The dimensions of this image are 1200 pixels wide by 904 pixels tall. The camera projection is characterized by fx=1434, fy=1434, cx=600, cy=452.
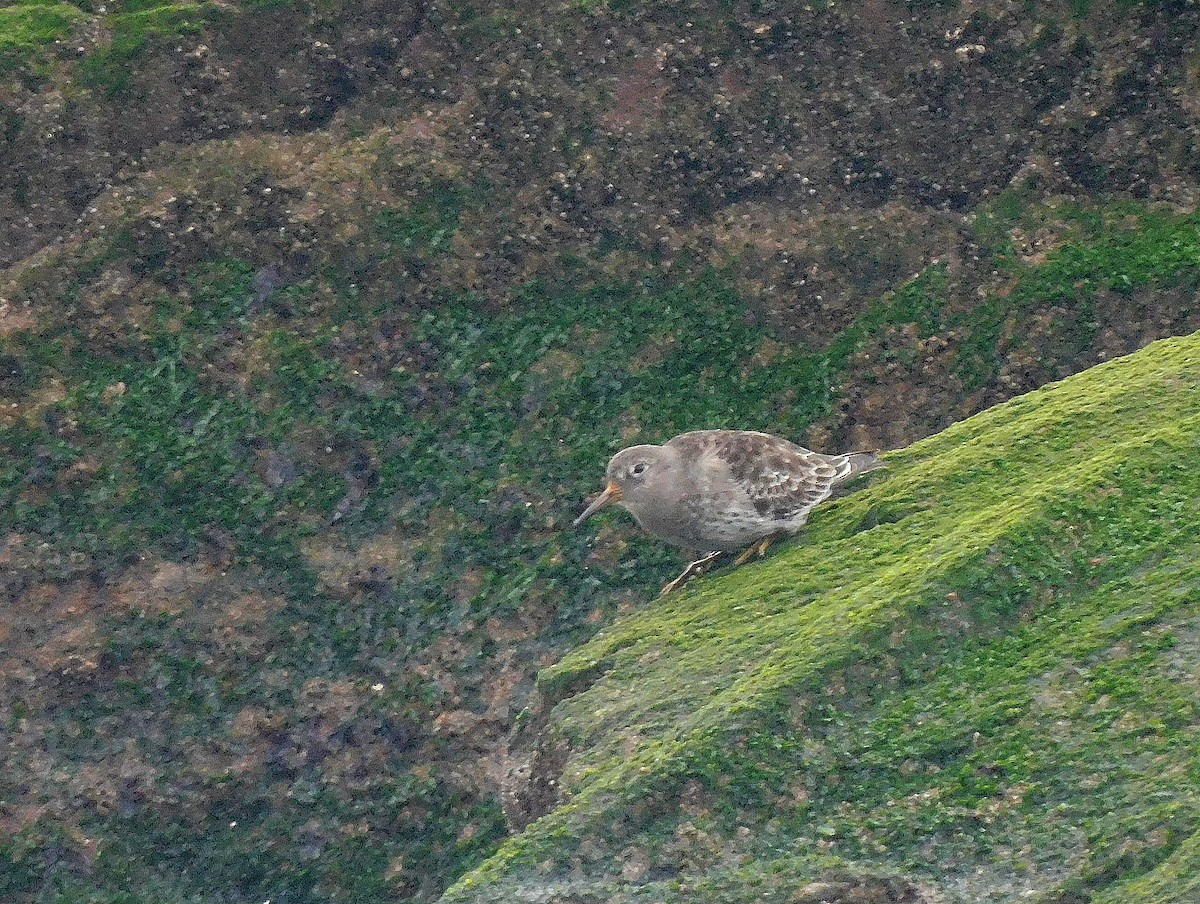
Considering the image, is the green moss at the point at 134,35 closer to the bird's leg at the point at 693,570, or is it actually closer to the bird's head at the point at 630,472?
the bird's head at the point at 630,472

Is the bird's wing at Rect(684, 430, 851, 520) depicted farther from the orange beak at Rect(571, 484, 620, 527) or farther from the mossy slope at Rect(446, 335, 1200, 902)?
the mossy slope at Rect(446, 335, 1200, 902)

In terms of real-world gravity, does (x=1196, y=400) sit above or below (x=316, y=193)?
below

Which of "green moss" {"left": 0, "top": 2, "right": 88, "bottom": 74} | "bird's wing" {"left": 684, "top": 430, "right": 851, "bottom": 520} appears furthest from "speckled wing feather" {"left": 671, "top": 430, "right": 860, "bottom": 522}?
"green moss" {"left": 0, "top": 2, "right": 88, "bottom": 74}

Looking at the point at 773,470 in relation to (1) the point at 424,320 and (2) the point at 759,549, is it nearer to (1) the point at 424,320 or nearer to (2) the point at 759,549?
(2) the point at 759,549

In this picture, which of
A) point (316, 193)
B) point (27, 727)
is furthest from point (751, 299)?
point (27, 727)

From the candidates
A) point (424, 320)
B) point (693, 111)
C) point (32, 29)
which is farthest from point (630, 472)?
point (32, 29)

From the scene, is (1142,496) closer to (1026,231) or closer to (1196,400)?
(1196,400)

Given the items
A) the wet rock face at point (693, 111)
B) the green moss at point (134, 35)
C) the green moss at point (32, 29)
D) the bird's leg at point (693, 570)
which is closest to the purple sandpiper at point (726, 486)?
the bird's leg at point (693, 570)
